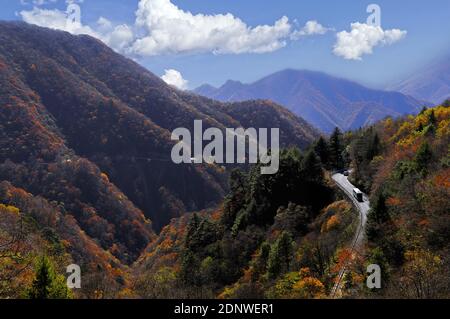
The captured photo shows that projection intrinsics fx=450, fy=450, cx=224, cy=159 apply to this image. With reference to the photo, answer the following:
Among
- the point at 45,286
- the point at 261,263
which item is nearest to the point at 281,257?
the point at 261,263

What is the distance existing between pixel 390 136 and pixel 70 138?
15955 centimetres

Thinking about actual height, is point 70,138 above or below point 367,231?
above

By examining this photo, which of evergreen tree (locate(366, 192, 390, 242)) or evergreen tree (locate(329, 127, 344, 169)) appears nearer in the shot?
evergreen tree (locate(366, 192, 390, 242))

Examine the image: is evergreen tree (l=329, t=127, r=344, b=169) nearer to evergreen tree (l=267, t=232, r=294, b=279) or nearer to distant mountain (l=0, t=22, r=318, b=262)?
evergreen tree (l=267, t=232, r=294, b=279)

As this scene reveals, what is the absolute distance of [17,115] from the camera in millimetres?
172875

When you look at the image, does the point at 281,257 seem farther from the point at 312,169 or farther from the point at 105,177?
the point at 105,177

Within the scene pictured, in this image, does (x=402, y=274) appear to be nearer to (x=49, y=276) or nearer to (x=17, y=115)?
(x=49, y=276)

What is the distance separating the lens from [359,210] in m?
45.1

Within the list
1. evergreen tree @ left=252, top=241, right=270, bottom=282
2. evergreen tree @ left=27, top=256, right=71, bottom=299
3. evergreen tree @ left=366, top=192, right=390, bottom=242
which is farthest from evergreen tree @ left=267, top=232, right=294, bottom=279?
evergreen tree @ left=27, top=256, right=71, bottom=299

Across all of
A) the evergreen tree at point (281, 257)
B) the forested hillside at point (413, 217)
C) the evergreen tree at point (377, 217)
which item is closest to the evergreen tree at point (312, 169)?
the forested hillside at point (413, 217)

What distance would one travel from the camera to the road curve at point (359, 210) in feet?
95.1

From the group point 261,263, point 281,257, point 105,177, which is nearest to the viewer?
point 281,257

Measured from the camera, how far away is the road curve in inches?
1141
